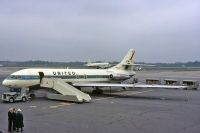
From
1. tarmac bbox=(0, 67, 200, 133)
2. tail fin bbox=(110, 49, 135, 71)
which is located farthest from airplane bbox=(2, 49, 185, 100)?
tarmac bbox=(0, 67, 200, 133)

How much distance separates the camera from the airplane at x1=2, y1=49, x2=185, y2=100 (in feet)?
118

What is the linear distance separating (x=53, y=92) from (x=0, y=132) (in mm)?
19850

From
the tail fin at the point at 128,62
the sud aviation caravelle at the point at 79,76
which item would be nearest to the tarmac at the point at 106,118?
the sud aviation caravelle at the point at 79,76

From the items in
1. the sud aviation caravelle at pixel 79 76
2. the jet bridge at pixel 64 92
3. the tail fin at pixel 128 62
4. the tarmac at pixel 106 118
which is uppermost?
the tail fin at pixel 128 62

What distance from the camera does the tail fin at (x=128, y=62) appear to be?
4906 centimetres

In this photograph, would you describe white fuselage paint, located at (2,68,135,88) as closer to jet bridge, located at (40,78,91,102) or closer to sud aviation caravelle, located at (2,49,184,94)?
sud aviation caravelle, located at (2,49,184,94)

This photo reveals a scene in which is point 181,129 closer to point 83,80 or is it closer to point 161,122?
point 161,122

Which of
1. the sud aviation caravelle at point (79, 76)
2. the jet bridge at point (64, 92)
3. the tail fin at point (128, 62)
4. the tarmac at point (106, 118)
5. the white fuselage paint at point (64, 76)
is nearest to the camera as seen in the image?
the tarmac at point (106, 118)

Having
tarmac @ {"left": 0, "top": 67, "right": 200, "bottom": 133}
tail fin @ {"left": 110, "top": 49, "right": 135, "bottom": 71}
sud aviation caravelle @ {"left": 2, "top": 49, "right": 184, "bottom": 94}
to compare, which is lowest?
tarmac @ {"left": 0, "top": 67, "right": 200, "bottom": 133}

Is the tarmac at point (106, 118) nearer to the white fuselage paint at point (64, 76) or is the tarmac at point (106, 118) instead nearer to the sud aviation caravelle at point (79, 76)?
the white fuselage paint at point (64, 76)

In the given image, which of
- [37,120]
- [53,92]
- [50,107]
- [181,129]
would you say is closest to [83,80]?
[53,92]

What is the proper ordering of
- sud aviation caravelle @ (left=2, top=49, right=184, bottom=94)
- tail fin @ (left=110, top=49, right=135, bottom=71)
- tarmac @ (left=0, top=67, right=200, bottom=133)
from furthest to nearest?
tail fin @ (left=110, top=49, right=135, bottom=71) < sud aviation caravelle @ (left=2, top=49, right=184, bottom=94) < tarmac @ (left=0, top=67, right=200, bottom=133)

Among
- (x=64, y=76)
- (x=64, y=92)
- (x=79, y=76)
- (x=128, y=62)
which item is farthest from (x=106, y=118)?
(x=128, y=62)

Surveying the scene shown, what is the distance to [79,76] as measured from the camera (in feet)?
138
